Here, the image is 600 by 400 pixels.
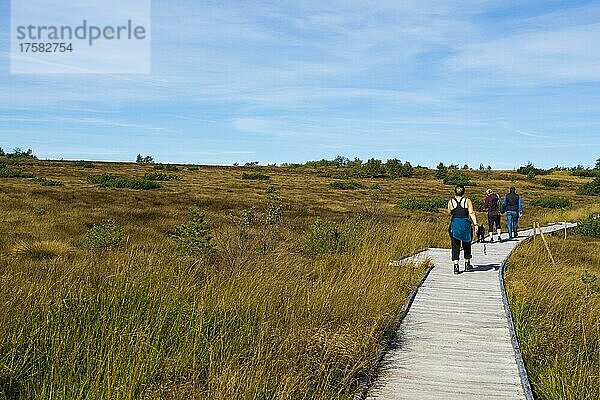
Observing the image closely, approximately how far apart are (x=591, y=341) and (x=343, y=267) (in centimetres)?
460

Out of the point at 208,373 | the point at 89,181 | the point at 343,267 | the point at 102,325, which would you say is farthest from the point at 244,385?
the point at 89,181

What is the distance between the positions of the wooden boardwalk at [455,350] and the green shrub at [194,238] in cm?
459

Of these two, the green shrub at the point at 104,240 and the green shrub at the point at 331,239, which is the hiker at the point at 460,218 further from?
the green shrub at the point at 104,240

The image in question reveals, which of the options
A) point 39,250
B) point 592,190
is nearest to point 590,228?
point 39,250

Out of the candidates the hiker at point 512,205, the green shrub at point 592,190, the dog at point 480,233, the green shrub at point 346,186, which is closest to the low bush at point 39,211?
the dog at point 480,233

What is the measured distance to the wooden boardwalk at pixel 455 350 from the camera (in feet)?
19.0

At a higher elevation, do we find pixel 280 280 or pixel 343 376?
pixel 280 280

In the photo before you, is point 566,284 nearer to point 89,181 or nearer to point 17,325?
point 17,325

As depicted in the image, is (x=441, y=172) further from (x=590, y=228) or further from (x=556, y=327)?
(x=556, y=327)

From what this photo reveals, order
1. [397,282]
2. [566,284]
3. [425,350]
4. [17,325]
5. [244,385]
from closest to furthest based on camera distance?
[244,385] < [17,325] < [425,350] < [397,282] < [566,284]

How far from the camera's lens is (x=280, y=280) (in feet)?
28.5

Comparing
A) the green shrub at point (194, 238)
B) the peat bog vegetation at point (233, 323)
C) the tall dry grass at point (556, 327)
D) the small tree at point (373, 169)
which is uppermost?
the small tree at point (373, 169)

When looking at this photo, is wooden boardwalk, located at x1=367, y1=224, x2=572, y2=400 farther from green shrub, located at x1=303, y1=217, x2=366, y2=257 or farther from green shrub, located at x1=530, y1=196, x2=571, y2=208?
green shrub, located at x1=530, y1=196, x2=571, y2=208

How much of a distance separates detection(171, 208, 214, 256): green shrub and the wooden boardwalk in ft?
15.1
